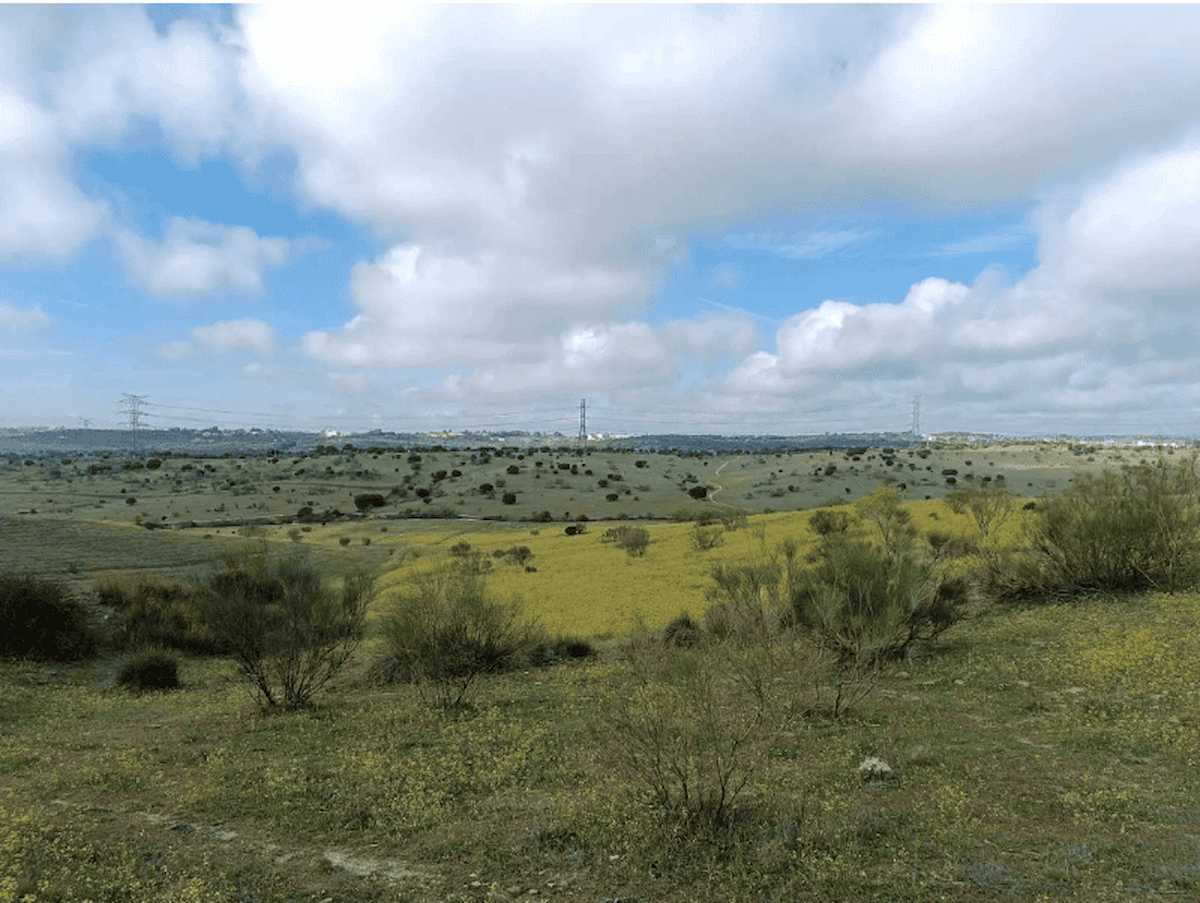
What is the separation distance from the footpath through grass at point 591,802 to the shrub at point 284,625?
1109mm

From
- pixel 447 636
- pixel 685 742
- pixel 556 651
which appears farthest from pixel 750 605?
pixel 556 651

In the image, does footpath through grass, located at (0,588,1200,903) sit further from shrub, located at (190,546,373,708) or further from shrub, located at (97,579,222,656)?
shrub, located at (97,579,222,656)

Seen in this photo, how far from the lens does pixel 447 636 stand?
17312mm

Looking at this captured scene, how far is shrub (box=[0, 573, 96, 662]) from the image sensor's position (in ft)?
76.6

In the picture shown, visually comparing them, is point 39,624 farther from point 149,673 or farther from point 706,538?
point 706,538

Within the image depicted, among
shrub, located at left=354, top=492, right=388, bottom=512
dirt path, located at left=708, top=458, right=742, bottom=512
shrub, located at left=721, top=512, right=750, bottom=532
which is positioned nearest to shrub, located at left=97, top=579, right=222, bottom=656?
shrub, located at left=721, top=512, right=750, bottom=532

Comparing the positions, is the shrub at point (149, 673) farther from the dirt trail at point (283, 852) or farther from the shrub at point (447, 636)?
the dirt trail at point (283, 852)

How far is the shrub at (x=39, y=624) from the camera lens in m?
23.4

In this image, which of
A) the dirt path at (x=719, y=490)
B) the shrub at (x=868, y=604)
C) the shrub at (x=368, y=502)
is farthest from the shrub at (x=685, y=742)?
the shrub at (x=368, y=502)

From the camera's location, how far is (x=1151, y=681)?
14.4 metres

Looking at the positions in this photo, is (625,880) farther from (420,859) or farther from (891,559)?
(891,559)

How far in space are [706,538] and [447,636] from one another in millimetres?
26625

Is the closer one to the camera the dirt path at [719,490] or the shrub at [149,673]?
the shrub at [149,673]

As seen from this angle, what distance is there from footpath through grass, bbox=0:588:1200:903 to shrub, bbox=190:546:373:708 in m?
1.11
